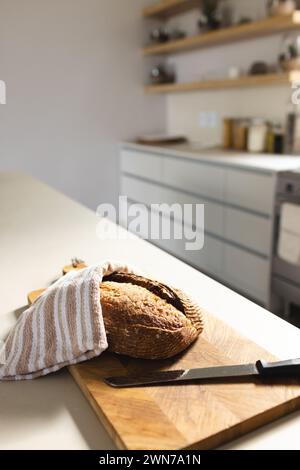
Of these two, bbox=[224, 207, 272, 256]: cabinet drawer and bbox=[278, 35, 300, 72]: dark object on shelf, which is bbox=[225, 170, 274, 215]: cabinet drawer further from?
bbox=[278, 35, 300, 72]: dark object on shelf

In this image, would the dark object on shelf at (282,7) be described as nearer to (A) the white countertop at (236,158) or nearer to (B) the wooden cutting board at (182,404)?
(A) the white countertop at (236,158)

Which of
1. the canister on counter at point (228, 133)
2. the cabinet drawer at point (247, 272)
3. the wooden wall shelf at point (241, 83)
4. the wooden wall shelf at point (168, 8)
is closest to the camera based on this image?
the cabinet drawer at point (247, 272)

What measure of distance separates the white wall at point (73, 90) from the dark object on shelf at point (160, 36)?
149 millimetres

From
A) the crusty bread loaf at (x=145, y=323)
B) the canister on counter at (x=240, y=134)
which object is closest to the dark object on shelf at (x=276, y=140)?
the canister on counter at (x=240, y=134)

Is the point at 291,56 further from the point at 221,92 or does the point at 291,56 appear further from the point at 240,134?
the point at 221,92

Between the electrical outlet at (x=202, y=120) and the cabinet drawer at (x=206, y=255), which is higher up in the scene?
the electrical outlet at (x=202, y=120)

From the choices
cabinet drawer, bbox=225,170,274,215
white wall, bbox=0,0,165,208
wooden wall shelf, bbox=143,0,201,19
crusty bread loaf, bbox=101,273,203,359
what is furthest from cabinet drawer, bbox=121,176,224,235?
crusty bread loaf, bbox=101,273,203,359

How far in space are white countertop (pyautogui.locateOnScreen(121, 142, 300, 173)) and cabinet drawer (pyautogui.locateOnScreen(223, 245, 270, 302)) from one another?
540 millimetres

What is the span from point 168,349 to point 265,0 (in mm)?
3164

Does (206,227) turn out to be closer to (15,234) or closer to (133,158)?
(133,158)

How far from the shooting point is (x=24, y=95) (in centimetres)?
376

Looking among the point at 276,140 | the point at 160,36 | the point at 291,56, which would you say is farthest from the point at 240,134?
the point at 160,36

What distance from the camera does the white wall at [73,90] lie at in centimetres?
368

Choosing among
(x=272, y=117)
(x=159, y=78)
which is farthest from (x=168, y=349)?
(x=159, y=78)
